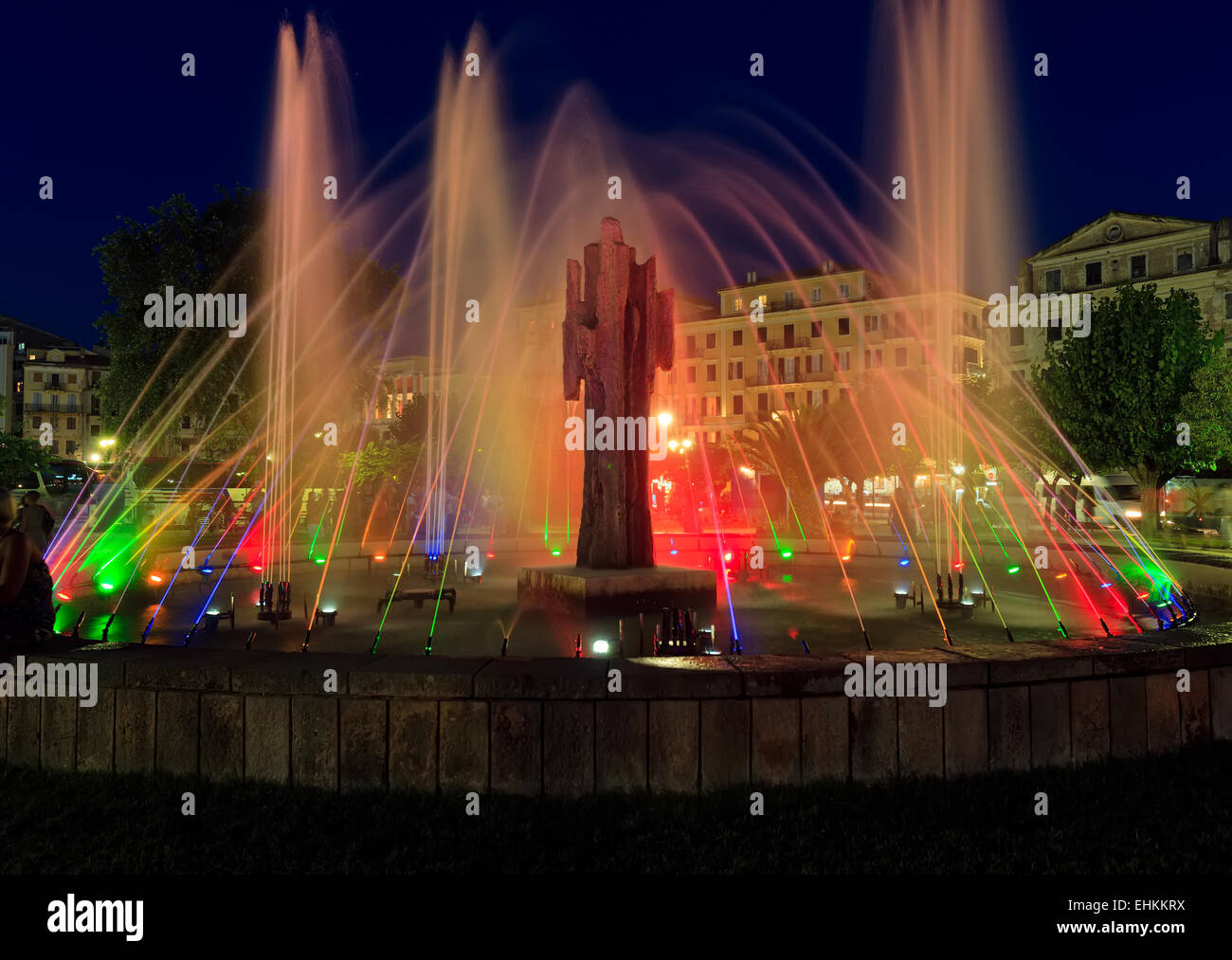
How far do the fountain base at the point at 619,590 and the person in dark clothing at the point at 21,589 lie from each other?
5.88 metres

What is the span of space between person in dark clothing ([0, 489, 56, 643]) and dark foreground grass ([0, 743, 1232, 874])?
1.21 m

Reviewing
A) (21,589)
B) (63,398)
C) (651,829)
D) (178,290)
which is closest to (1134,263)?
(178,290)

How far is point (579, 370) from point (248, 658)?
7414 mm

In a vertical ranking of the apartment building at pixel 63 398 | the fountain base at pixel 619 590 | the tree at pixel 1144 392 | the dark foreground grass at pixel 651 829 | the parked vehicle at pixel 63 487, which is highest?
the apartment building at pixel 63 398

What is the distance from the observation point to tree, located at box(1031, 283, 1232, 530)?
3039 centimetres

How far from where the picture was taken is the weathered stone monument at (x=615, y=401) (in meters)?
11.5

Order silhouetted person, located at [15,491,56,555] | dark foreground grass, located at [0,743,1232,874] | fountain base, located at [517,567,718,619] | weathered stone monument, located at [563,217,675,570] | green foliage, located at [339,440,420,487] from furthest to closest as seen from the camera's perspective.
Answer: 1. green foliage, located at [339,440,420,487]
2. silhouetted person, located at [15,491,56,555]
3. weathered stone monument, located at [563,217,675,570]
4. fountain base, located at [517,567,718,619]
5. dark foreground grass, located at [0,743,1232,874]

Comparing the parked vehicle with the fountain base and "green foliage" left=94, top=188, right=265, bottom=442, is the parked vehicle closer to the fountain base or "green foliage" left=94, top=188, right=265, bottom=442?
"green foliage" left=94, top=188, right=265, bottom=442

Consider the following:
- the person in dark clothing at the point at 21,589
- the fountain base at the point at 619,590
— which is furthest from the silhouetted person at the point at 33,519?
the person in dark clothing at the point at 21,589

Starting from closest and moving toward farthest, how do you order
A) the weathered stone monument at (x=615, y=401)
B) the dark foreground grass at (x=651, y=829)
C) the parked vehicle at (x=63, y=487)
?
1. the dark foreground grass at (x=651, y=829)
2. the weathered stone monument at (x=615, y=401)
3. the parked vehicle at (x=63, y=487)

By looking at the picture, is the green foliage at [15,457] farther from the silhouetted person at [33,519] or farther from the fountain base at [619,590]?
the fountain base at [619,590]

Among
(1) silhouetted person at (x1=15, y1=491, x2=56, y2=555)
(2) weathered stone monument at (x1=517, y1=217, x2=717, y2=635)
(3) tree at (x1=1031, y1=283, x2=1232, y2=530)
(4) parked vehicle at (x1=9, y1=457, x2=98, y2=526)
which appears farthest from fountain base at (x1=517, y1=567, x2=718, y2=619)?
(3) tree at (x1=1031, y1=283, x2=1232, y2=530)
